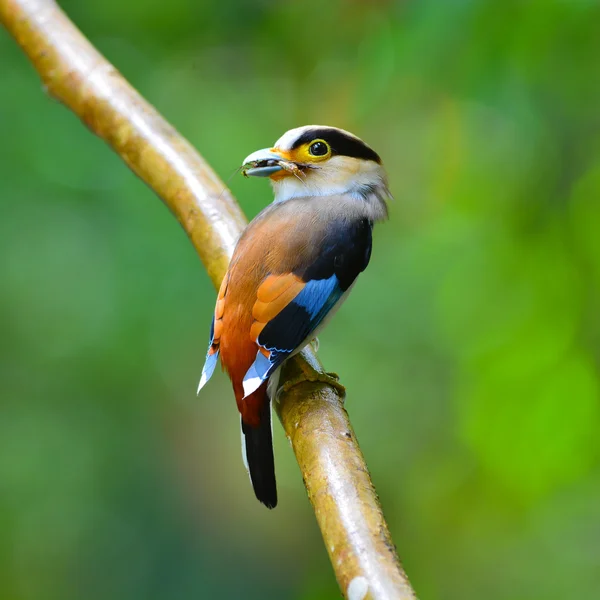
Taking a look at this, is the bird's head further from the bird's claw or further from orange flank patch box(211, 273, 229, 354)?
the bird's claw

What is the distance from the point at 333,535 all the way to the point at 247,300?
0.69 metres

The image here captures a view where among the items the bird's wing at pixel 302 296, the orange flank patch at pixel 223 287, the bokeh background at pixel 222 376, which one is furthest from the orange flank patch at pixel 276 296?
the bokeh background at pixel 222 376

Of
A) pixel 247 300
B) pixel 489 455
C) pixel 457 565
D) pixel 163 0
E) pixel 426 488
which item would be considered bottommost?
pixel 457 565

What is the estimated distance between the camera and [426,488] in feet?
11.9

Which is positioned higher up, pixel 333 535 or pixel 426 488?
pixel 333 535

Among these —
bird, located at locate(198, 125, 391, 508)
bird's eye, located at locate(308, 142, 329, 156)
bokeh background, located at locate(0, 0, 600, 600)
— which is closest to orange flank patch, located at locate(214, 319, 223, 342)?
bird, located at locate(198, 125, 391, 508)

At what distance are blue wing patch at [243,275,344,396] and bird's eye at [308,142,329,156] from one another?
41 centimetres

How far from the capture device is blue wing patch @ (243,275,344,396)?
174 centimetres

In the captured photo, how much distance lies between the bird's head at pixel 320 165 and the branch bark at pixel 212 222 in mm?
165

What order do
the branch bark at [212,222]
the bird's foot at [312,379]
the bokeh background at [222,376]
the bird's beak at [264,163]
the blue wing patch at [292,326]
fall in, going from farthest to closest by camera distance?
the bokeh background at [222,376]
the bird's beak at [264,163]
the bird's foot at [312,379]
the blue wing patch at [292,326]
the branch bark at [212,222]

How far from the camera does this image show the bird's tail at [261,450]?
5.87ft

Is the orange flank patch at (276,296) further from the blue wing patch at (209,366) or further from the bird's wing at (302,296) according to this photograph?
the blue wing patch at (209,366)

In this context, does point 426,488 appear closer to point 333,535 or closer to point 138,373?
point 138,373

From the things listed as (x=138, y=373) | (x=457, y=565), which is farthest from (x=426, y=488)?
(x=138, y=373)
